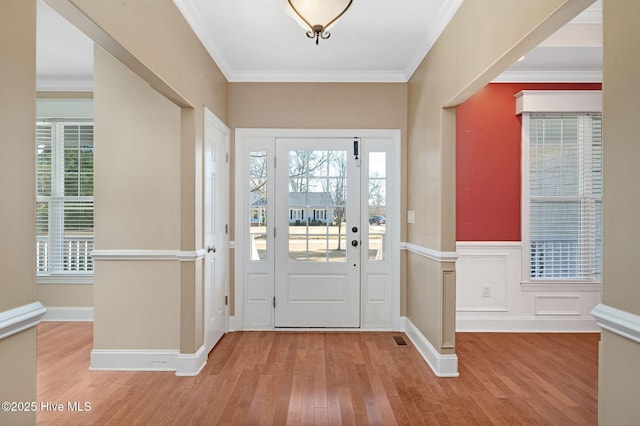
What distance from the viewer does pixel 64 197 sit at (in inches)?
172

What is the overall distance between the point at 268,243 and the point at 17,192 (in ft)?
9.48

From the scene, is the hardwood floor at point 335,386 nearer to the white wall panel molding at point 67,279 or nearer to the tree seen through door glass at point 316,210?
the white wall panel molding at point 67,279

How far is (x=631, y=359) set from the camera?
3.98 ft

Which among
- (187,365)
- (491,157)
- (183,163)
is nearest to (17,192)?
(183,163)

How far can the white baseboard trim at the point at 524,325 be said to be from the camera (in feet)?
13.1

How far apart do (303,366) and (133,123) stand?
2.47 meters

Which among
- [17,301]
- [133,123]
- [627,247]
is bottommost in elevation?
[17,301]

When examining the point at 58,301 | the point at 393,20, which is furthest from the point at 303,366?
the point at 58,301

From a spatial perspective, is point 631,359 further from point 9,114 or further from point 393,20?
point 393,20

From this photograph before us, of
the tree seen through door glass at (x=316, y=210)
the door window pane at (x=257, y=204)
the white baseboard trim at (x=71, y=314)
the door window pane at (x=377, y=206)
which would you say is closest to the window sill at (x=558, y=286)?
the door window pane at (x=377, y=206)

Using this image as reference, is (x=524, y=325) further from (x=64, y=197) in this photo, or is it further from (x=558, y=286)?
(x=64, y=197)

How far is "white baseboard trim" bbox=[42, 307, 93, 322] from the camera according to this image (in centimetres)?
430

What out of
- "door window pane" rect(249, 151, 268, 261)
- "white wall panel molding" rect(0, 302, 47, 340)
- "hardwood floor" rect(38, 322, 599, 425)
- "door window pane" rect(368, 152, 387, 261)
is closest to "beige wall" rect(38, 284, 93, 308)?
"hardwood floor" rect(38, 322, 599, 425)

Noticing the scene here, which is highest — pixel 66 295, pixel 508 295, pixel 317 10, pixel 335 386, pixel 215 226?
pixel 317 10
